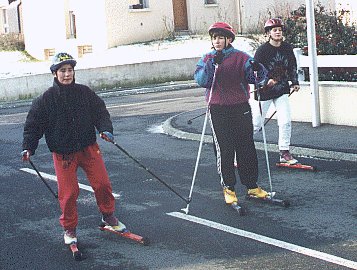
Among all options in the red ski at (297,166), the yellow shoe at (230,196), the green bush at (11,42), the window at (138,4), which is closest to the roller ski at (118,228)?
the yellow shoe at (230,196)

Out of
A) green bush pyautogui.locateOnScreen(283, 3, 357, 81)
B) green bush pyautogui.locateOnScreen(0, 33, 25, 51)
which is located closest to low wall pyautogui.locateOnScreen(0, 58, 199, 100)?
green bush pyautogui.locateOnScreen(283, 3, 357, 81)

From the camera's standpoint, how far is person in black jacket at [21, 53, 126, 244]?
25.8ft

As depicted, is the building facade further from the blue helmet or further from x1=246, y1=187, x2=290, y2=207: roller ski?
the blue helmet

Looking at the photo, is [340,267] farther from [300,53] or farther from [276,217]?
[300,53]

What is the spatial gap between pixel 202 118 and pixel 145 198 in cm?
720

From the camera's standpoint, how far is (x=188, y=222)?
8.65 metres

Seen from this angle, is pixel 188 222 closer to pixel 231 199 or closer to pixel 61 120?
pixel 231 199

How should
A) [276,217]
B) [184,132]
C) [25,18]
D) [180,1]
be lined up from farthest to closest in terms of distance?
[25,18], [180,1], [184,132], [276,217]

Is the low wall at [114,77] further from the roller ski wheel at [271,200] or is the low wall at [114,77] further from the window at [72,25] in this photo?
the roller ski wheel at [271,200]

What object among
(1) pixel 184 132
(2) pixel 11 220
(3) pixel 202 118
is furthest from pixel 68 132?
(3) pixel 202 118

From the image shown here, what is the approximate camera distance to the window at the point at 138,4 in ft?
128

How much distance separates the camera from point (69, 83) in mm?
7875

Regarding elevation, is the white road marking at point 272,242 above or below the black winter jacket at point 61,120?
below

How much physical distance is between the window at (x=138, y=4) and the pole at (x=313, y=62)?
25.4m
